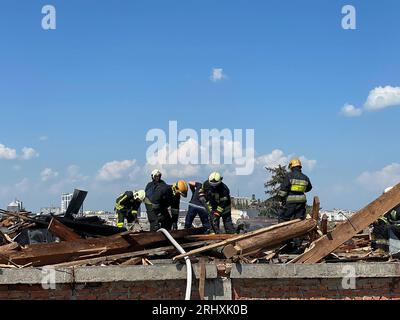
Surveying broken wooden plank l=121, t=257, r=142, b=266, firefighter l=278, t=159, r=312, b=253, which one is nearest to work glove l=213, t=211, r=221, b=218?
firefighter l=278, t=159, r=312, b=253

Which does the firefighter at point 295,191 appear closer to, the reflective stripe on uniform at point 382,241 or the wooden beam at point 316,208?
the reflective stripe on uniform at point 382,241

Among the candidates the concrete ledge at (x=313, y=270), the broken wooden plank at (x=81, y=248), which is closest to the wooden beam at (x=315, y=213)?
the concrete ledge at (x=313, y=270)

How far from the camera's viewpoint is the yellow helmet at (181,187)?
12031 millimetres

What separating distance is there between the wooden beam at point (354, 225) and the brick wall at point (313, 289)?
0.42 m

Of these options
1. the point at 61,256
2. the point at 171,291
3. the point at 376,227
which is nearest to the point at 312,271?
the point at 171,291

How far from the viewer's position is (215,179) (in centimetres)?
1038

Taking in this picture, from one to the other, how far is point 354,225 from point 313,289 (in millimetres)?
1066

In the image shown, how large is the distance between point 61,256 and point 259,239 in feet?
8.47

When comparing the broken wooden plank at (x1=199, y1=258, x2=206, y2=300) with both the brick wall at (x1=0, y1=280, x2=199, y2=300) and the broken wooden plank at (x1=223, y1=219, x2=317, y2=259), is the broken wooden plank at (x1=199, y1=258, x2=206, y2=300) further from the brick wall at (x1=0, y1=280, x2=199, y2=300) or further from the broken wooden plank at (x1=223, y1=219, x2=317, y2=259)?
the broken wooden plank at (x1=223, y1=219, x2=317, y2=259)

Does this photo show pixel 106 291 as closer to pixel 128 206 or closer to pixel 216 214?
pixel 216 214

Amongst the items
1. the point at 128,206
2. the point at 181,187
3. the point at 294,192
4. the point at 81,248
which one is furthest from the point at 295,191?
the point at 128,206
